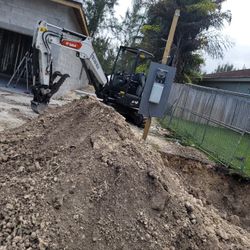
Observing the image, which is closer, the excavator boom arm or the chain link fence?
the chain link fence

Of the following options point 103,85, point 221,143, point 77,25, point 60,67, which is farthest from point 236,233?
point 77,25

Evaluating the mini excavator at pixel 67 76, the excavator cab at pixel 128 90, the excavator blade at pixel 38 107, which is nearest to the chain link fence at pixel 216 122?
the excavator cab at pixel 128 90

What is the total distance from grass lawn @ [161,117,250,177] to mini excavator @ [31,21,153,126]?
2012mm

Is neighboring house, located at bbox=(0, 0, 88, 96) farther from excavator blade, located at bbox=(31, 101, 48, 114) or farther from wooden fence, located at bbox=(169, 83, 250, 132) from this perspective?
wooden fence, located at bbox=(169, 83, 250, 132)

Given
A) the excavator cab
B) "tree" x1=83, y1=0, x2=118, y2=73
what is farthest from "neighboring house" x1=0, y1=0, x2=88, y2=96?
"tree" x1=83, y1=0, x2=118, y2=73

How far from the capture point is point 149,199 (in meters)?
4.59

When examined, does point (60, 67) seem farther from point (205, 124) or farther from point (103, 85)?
point (205, 124)

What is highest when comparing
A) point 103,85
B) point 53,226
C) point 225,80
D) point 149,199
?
point 225,80

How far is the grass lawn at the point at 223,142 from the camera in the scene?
9.48 metres

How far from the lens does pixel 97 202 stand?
169 inches

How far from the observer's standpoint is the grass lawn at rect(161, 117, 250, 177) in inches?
373

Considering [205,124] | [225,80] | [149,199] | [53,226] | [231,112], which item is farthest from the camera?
[225,80]

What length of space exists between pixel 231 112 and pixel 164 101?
4.77 metres

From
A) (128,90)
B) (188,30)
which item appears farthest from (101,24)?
(128,90)
